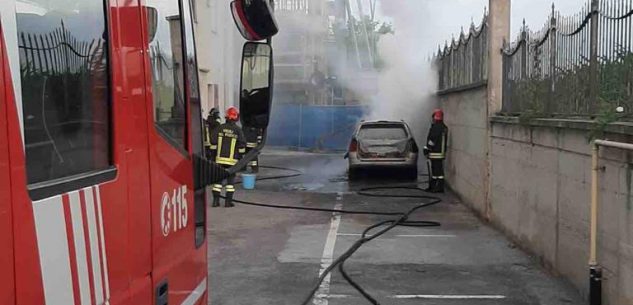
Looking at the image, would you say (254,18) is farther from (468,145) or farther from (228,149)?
(468,145)

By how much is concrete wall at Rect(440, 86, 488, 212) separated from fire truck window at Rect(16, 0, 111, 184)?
9946 mm

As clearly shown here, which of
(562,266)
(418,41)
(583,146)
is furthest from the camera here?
(418,41)

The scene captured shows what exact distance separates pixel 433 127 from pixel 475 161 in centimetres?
304

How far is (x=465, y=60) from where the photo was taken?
14672mm

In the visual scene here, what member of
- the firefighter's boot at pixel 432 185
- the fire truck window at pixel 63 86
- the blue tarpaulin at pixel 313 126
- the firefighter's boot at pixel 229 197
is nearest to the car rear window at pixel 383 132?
Result: the firefighter's boot at pixel 432 185

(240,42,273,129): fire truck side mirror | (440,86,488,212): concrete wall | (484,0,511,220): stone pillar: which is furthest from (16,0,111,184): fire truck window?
(440,86,488,212): concrete wall

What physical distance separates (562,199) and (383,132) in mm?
10142

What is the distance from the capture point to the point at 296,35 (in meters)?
25.7

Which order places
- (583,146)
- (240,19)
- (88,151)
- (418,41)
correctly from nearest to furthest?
(88,151) < (240,19) < (583,146) < (418,41)

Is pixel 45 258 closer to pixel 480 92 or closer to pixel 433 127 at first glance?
pixel 480 92

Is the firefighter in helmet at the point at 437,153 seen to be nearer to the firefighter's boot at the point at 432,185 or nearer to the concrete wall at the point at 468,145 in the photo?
the firefighter's boot at the point at 432,185

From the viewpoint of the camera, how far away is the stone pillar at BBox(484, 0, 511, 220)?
1133 centimetres

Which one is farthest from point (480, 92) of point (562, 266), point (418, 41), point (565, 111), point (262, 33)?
point (418, 41)

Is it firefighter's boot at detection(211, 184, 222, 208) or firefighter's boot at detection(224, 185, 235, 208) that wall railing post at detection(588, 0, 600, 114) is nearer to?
firefighter's boot at detection(224, 185, 235, 208)
